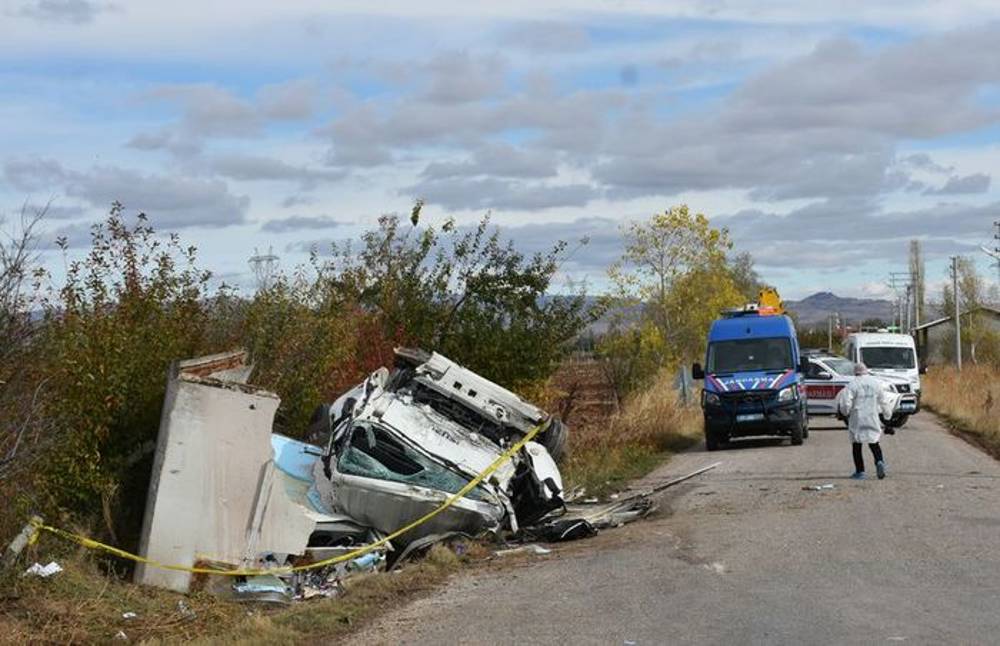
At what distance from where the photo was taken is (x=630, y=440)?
29.8 meters

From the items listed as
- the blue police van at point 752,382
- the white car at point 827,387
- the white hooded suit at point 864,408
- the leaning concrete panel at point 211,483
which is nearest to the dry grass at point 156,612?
the leaning concrete panel at point 211,483

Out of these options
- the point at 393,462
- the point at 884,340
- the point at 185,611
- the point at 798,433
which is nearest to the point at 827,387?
the point at 884,340

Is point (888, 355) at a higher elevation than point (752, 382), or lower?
higher

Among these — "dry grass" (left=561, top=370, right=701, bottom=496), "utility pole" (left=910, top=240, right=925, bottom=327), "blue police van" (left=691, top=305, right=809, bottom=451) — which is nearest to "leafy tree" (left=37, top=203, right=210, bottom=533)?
"dry grass" (left=561, top=370, right=701, bottom=496)

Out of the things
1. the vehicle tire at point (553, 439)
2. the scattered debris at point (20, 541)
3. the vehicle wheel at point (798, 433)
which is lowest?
the vehicle wheel at point (798, 433)

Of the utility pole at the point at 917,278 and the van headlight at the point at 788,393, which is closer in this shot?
the van headlight at the point at 788,393

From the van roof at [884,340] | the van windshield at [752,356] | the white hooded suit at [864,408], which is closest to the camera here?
the white hooded suit at [864,408]

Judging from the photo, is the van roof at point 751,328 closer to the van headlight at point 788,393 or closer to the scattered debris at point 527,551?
the van headlight at point 788,393

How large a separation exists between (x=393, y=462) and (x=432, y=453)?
1.55 feet

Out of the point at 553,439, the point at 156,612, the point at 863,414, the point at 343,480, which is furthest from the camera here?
the point at 863,414

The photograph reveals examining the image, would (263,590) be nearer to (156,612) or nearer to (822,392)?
(156,612)

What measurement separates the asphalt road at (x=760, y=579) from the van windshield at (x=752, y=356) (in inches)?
342

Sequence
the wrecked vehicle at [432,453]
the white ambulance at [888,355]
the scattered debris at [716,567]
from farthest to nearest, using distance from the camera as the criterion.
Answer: the white ambulance at [888,355] → the wrecked vehicle at [432,453] → the scattered debris at [716,567]

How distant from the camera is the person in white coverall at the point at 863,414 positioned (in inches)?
798
